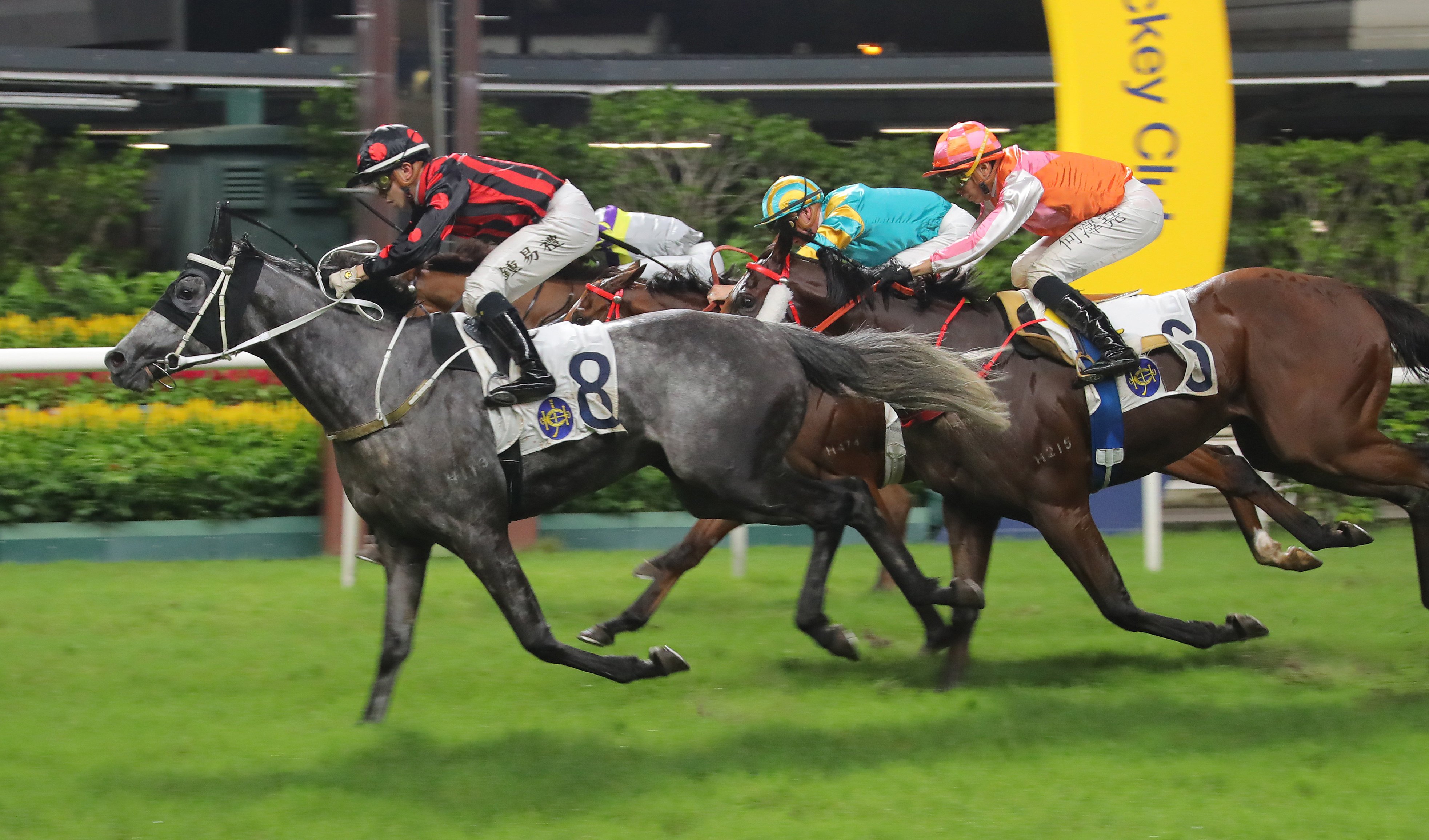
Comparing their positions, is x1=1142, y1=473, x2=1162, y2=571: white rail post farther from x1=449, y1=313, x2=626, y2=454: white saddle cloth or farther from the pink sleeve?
x1=449, y1=313, x2=626, y2=454: white saddle cloth

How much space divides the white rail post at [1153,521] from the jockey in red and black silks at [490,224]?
3.17 metres

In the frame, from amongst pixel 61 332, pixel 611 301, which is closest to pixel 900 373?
pixel 611 301

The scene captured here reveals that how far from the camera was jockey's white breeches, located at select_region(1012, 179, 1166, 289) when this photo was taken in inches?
207

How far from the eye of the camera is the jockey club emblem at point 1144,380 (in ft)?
16.3

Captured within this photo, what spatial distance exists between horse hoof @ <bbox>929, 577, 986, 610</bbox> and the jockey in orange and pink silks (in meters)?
0.84

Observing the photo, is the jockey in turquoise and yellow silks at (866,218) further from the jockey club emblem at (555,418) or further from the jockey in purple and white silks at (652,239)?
the jockey club emblem at (555,418)

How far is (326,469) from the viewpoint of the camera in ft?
23.0

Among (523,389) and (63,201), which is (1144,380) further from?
(63,201)

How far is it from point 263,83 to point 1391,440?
7.56 meters

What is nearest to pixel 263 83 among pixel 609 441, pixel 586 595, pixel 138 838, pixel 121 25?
pixel 121 25

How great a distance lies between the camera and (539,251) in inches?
189

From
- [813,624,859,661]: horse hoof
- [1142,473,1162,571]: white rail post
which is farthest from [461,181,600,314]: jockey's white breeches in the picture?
[1142,473,1162,571]: white rail post

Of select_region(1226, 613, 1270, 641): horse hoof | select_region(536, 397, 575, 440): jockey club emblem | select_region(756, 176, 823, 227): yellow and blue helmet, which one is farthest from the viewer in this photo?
select_region(756, 176, 823, 227): yellow and blue helmet

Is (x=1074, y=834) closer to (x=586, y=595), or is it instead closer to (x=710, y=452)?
(x=710, y=452)
